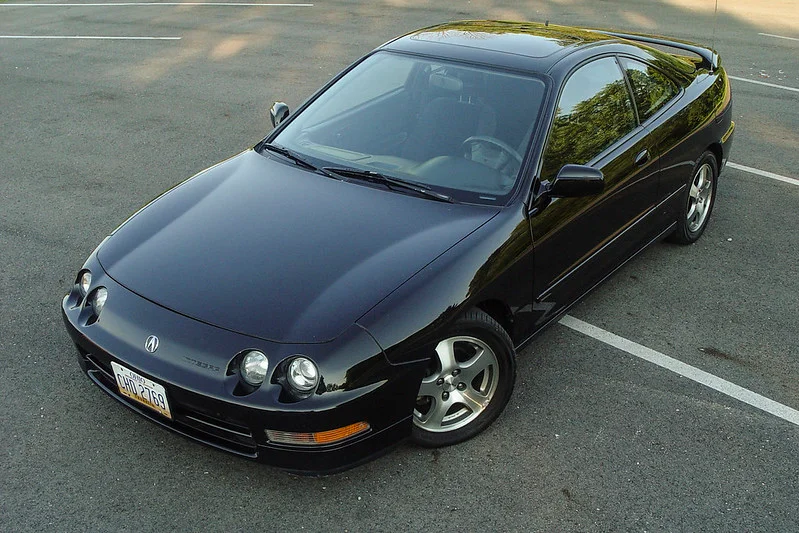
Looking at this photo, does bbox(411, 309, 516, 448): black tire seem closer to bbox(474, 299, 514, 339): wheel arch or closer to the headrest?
bbox(474, 299, 514, 339): wheel arch

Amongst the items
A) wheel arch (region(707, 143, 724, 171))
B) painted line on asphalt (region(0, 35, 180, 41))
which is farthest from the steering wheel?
painted line on asphalt (region(0, 35, 180, 41))

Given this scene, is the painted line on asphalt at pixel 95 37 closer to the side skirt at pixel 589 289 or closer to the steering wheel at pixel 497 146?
the side skirt at pixel 589 289

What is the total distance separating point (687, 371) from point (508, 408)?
1049mm

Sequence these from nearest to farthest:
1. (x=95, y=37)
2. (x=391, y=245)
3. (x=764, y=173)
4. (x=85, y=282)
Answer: (x=391, y=245), (x=85, y=282), (x=764, y=173), (x=95, y=37)

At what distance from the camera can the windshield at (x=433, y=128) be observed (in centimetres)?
415

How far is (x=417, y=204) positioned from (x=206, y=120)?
517 cm

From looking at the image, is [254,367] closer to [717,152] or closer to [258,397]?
[258,397]

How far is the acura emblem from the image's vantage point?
11.2 ft

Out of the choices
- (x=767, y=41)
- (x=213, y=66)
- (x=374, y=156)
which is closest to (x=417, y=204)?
(x=374, y=156)

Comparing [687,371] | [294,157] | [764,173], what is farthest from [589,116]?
[764,173]

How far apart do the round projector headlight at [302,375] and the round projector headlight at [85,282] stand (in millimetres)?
1221

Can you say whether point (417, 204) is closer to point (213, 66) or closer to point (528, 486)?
point (528, 486)

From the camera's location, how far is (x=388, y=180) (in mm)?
4172

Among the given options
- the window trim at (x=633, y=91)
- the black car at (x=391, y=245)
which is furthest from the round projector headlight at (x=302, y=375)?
→ the window trim at (x=633, y=91)
